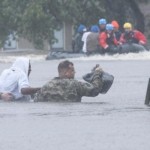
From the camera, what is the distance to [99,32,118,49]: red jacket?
36.1 metres

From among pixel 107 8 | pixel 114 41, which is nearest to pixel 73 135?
pixel 114 41

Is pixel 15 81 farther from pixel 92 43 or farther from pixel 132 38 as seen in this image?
pixel 132 38

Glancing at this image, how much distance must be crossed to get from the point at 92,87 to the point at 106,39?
20819mm

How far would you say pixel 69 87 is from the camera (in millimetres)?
15469

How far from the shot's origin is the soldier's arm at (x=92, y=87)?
1545 centimetres

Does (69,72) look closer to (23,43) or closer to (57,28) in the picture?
(57,28)

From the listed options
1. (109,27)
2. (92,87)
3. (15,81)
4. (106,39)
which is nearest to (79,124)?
(92,87)

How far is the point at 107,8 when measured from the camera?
5472cm

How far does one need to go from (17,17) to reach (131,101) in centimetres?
3497

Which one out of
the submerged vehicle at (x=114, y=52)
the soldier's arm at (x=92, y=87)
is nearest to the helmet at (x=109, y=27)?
the submerged vehicle at (x=114, y=52)

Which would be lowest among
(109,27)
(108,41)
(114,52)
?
(114,52)

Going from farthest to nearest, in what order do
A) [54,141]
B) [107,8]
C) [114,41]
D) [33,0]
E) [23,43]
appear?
A: [23,43], [107,8], [33,0], [114,41], [54,141]

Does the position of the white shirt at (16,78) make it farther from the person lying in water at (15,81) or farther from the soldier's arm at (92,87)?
the soldier's arm at (92,87)

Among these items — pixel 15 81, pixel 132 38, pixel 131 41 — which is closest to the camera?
pixel 15 81
